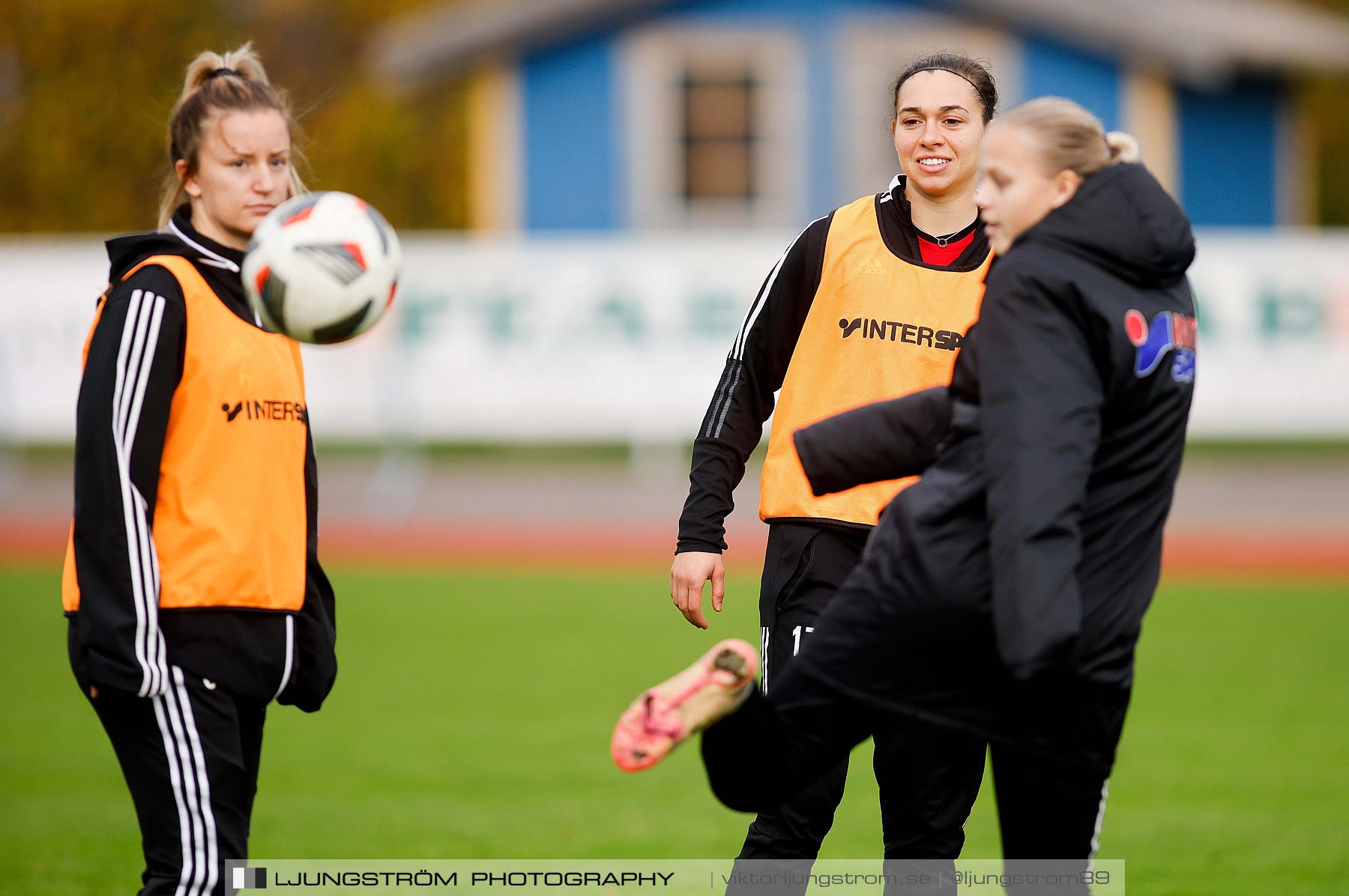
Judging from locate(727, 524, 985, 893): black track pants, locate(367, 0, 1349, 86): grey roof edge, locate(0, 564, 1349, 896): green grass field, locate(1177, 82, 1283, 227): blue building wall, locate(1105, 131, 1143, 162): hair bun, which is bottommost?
locate(0, 564, 1349, 896): green grass field

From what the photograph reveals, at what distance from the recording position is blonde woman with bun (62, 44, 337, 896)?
11.2ft

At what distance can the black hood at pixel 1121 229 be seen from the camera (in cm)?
314

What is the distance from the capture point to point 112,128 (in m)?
30.0

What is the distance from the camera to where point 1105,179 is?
3.21 metres

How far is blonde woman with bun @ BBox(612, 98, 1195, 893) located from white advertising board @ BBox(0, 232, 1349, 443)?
40.6 feet

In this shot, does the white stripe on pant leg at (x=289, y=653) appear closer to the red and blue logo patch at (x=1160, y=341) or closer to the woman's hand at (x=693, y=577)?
the woman's hand at (x=693, y=577)

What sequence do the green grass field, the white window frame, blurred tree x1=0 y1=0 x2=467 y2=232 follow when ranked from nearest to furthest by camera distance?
1. the green grass field
2. the white window frame
3. blurred tree x1=0 y1=0 x2=467 y2=232

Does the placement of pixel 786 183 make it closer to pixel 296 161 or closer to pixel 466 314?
pixel 466 314

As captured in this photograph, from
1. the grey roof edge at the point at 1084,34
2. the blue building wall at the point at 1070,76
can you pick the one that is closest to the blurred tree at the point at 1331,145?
the grey roof edge at the point at 1084,34

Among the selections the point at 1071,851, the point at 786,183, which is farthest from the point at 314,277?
the point at 786,183

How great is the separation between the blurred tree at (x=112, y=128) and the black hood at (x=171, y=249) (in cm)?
2579

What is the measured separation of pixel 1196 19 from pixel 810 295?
1800 cm

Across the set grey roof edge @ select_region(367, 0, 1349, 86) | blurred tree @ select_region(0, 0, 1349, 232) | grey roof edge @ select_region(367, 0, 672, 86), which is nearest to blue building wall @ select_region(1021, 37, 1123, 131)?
grey roof edge @ select_region(367, 0, 1349, 86)

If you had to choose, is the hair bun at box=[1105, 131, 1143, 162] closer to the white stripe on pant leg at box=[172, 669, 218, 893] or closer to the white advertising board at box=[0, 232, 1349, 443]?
the white stripe on pant leg at box=[172, 669, 218, 893]
